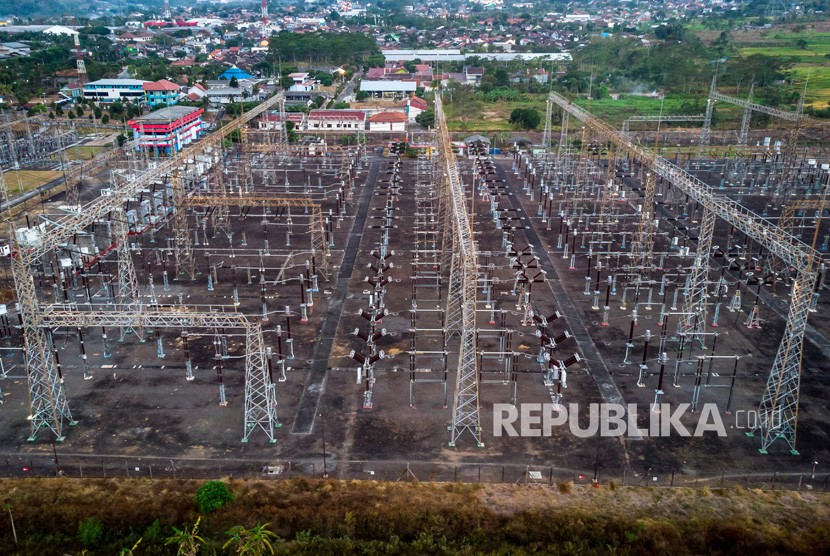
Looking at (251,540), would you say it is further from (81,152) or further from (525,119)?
(525,119)

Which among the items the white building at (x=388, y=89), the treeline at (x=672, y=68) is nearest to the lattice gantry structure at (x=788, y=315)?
the treeline at (x=672, y=68)

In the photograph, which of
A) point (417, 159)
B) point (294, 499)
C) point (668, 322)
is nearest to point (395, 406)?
point (294, 499)

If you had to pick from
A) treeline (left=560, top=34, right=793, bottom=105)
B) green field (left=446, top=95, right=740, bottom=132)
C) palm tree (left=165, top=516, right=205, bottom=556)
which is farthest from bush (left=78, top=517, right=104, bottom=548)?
treeline (left=560, top=34, right=793, bottom=105)

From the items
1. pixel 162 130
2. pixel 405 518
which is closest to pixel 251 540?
pixel 405 518

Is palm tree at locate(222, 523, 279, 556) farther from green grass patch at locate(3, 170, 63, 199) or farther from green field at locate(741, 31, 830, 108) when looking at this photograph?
green field at locate(741, 31, 830, 108)

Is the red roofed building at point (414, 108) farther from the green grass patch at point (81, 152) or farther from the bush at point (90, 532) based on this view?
the bush at point (90, 532)

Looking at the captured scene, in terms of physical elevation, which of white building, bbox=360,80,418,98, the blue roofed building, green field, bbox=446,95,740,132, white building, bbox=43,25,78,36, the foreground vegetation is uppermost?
white building, bbox=43,25,78,36

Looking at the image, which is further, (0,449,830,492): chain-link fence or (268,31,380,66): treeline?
(268,31,380,66): treeline
